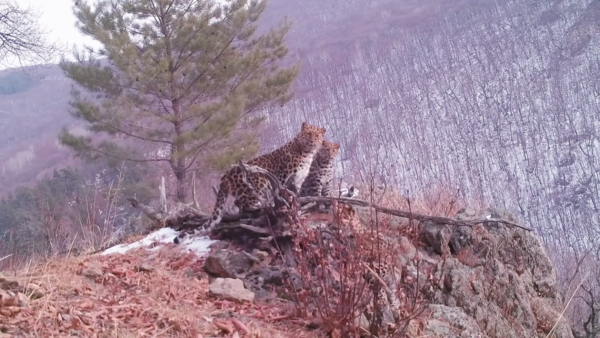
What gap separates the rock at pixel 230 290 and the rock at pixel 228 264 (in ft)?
0.91

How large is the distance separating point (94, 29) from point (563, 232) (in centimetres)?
2550

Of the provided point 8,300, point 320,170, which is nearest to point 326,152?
point 320,170

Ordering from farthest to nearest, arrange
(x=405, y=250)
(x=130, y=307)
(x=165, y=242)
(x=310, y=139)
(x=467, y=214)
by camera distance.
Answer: (x=467, y=214) < (x=310, y=139) < (x=165, y=242) < (x=405, y=250) < (x=130, y=307)

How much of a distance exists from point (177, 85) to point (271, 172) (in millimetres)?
11078

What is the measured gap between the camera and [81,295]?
3600mm

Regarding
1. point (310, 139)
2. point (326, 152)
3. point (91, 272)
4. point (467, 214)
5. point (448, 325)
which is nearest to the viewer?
point (91, 272)

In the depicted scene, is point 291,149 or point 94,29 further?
point 94,29

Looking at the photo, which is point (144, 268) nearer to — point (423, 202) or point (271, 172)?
point (271, 172)

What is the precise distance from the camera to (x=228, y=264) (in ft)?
15.2

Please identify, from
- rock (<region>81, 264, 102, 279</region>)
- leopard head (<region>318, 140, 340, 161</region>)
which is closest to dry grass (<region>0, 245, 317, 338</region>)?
rock (<region>81, 264, 102, 279</region>)

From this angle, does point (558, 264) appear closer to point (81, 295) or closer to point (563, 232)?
point (563, 232)

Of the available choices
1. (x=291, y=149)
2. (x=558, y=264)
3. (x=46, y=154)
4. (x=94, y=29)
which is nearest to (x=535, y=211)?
(x=558, y=264)

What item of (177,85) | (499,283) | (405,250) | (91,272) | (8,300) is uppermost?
(177,85)

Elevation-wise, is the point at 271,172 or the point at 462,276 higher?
the point at 271,172
